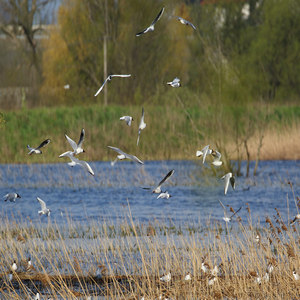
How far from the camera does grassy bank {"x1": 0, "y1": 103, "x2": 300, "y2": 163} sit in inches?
1067

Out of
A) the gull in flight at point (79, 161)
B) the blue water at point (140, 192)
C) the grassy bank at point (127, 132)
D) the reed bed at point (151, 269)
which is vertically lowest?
the grassy bank at point (127, 132)

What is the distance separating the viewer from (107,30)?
136ft

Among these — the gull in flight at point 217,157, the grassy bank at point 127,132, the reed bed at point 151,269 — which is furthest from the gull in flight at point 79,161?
the grassy bank at point 127,132

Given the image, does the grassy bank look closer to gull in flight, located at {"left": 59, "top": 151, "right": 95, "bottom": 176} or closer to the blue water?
the blue water

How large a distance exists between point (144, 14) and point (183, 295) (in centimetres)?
3415

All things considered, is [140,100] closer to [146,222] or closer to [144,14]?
[144,14]

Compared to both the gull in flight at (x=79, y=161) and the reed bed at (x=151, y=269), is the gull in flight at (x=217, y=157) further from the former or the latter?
the gull in flight at (x=79, y=161)

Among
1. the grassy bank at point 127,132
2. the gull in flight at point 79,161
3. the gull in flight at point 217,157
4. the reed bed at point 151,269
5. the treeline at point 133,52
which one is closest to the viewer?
the reed bed at point 151,269

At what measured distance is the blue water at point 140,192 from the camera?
16.4 metres

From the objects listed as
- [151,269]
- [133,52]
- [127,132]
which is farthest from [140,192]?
[133,52]

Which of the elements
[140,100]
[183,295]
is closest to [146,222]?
[183,295]

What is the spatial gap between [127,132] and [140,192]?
948 centimetres

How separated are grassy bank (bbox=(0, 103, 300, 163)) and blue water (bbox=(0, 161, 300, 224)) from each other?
0.92 metres

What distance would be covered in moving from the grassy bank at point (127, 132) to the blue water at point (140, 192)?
921 mm
